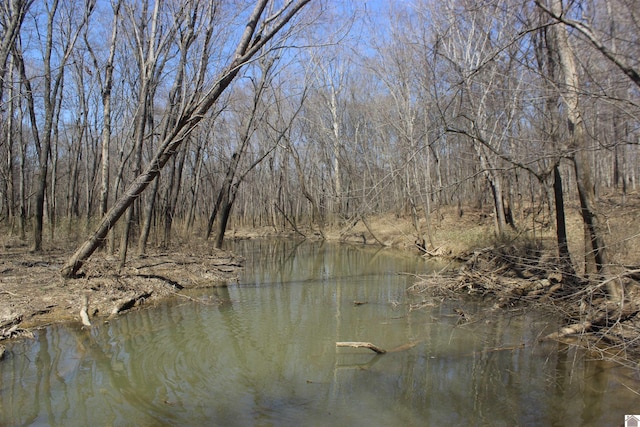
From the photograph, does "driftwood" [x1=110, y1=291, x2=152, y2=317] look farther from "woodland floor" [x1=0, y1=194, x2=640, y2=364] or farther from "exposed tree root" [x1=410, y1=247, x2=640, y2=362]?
"exposed tree root" [x1=410, y1=247, x2=640, y2=362]

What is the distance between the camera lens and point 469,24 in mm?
13703

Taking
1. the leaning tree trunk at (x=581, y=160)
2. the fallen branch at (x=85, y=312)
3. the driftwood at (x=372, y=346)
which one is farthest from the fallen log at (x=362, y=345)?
the fallen branch at (x=85, y=312)

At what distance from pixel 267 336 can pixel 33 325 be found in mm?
4027

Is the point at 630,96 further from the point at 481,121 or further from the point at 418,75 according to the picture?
the point at 418,75

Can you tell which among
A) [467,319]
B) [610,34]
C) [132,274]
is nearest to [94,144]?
[132,274]

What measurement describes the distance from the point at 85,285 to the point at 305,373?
5648 millimetres

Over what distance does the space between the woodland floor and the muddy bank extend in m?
0.02

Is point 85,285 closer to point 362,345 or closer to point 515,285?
point 362,345

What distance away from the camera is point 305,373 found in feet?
19.6

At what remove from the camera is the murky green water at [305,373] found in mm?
4734

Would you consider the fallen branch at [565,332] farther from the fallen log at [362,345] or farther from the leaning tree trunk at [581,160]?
the fallen log at [362,345]

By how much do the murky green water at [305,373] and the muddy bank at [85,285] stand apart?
1.90 feet

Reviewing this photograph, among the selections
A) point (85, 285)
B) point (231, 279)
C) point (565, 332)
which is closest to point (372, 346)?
point (565, 332)

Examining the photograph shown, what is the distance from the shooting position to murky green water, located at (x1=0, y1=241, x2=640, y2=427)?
473cm
